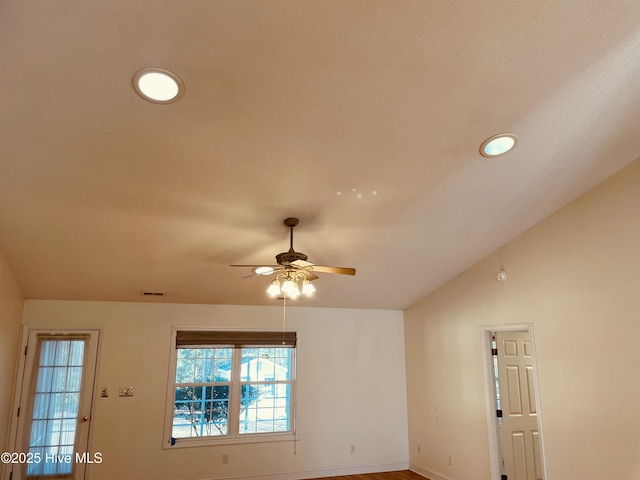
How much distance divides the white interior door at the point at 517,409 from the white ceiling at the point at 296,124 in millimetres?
1451

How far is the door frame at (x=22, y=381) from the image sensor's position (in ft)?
15.6

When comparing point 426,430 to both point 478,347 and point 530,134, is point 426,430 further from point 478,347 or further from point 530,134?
point 530,134

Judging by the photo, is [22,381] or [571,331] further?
[22,381]

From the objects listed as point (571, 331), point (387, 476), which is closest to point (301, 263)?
point (571, 331)

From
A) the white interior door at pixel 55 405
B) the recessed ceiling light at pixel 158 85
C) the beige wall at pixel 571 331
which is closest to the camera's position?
the recessed ceiling light at pixel 158 85

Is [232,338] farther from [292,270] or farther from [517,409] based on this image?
[517,409]

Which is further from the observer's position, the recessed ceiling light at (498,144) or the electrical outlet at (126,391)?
the electrical outlet at (126,391)

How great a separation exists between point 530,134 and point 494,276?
92.3 inches

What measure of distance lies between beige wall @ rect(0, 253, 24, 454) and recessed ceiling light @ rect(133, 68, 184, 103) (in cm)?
288

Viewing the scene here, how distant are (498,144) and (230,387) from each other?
4517mm

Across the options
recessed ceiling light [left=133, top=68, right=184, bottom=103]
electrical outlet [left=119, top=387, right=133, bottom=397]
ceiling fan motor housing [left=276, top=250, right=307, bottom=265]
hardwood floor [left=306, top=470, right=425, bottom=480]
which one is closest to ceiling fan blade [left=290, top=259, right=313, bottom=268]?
ceiling fan motor housing [left=276, top=250, right=307, bottom=265]

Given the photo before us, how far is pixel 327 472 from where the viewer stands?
5844 mm

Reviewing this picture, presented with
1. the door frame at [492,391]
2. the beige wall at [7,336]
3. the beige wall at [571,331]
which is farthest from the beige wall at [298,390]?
the door frame at [492,391]

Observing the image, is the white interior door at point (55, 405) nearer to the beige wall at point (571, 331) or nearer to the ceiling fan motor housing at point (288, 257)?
the ceiling fan motor housing at point (288, 257)
